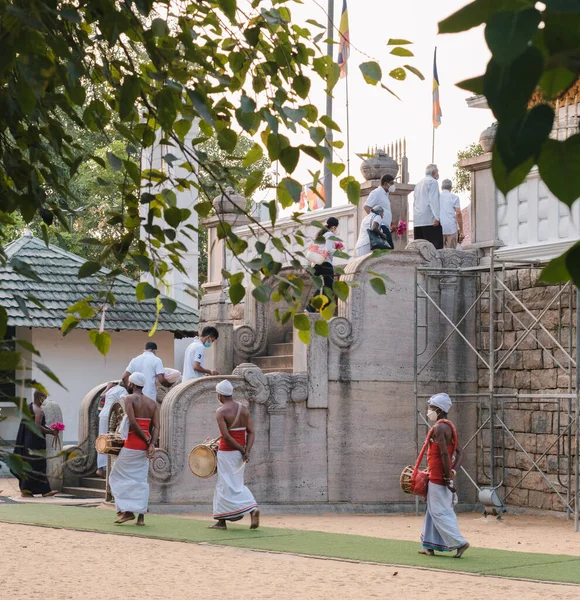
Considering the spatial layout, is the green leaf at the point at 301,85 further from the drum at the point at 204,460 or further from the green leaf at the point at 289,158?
the drum at the point at 204,460

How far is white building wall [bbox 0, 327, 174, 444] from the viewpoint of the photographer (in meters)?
23.8

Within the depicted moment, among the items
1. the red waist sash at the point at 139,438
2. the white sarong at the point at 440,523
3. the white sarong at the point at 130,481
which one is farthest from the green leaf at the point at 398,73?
the white sarong at the point at 130,481

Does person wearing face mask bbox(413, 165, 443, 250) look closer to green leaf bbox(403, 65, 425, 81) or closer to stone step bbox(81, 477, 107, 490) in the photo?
stone step bbox(81, 477, 107, 490)

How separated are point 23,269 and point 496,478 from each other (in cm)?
1353

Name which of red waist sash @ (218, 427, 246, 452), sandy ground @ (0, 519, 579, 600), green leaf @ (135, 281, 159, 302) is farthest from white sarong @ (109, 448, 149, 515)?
green leaf @ (135, 281, 159, 302)

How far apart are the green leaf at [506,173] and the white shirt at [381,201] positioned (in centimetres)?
1534

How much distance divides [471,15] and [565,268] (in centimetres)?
44

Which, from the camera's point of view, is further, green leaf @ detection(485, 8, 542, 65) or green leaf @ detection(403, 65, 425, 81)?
green leaf @ detection(403, 65, 425, 81)

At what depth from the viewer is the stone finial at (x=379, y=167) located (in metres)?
18.2

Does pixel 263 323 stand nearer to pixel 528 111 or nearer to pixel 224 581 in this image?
pixel 224 581

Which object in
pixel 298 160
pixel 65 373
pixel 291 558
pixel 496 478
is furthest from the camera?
pixel 65 373

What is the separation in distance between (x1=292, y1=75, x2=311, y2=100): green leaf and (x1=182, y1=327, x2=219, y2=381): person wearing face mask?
39.0 feet

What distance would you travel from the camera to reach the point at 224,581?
9875mm

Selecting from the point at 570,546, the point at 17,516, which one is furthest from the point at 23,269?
the point at 17,516
